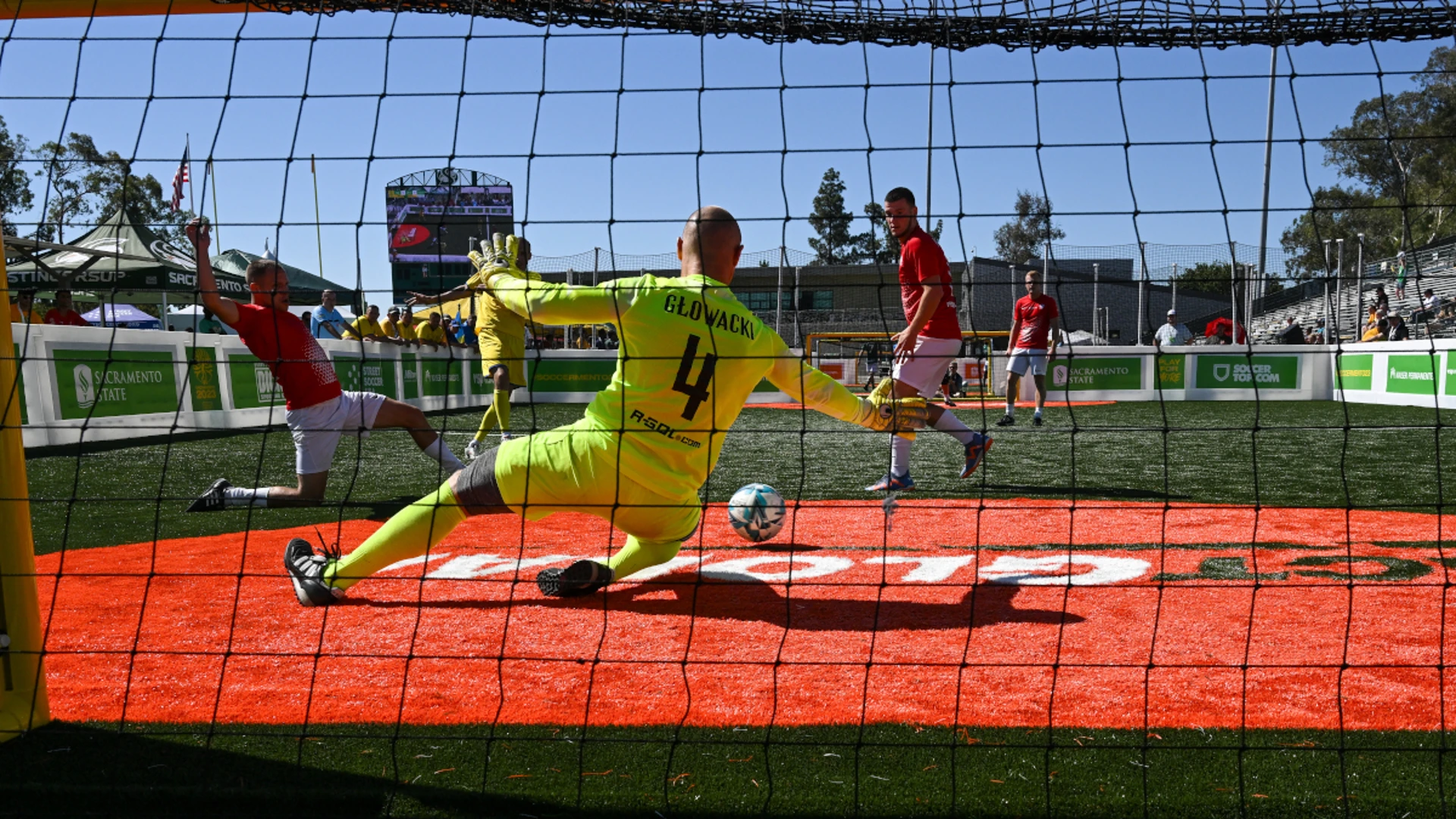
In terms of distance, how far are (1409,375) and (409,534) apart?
1800 centimetres

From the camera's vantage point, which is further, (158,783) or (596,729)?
(596,729)

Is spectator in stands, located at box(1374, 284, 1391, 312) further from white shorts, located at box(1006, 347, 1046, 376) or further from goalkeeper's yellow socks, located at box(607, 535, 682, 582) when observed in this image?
goalkeeper's yellow socks, located at box(607, 535, 682, 582)

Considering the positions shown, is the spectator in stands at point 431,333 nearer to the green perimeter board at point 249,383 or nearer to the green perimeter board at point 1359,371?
the green perimeter board at point 249,383

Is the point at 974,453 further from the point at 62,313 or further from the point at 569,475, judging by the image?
the point at 62,313

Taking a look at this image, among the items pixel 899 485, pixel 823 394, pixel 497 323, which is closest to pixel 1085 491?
pixel 899 485

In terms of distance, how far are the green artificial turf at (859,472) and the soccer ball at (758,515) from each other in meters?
0.38

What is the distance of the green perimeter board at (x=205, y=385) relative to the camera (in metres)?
12.5

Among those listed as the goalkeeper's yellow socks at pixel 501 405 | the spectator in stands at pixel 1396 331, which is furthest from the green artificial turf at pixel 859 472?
the spectator in stands at pixel 1396 331

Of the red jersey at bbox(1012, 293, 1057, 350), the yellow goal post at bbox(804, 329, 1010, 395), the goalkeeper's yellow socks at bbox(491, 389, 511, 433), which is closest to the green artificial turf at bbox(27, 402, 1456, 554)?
the goalkeeper's yellow socks at bbox(491, 389, 511, 433)

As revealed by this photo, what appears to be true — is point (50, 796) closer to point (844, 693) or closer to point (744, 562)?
point (844, 693)

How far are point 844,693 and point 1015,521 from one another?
10.4 feet

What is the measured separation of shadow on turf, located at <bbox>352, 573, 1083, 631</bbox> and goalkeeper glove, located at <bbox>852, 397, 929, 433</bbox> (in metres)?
0.74

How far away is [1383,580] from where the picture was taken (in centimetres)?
426

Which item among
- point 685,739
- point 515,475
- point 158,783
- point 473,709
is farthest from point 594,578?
point 158,783
